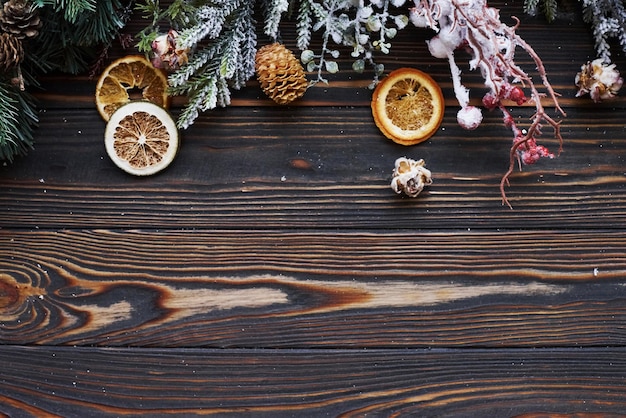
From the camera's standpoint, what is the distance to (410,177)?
0.98 meters

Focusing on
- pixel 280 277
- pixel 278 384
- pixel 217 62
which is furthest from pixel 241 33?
pixel 278 384

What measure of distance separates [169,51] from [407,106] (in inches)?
15.3

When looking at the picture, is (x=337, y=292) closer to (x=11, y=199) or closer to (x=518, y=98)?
(x=518, y=98)

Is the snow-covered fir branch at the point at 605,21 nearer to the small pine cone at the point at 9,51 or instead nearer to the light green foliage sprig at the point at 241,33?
the light green foliage sprig at the point at 241,33

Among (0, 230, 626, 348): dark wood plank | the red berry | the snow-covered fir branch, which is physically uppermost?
the snow-covered fir branch

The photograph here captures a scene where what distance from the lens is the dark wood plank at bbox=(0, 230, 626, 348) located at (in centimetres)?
102

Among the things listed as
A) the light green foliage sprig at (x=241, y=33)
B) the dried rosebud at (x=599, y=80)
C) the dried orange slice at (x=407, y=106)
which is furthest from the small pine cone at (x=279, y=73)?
the dried rosebud at (x=599, y=80)

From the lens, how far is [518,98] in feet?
3.13

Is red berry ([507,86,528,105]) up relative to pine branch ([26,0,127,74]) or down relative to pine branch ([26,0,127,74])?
down

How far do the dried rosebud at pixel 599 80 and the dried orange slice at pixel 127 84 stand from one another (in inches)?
27.1

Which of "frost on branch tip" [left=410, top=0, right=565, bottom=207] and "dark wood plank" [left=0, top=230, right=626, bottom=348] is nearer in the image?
"frost on branch tip" [left=410, top=0, right=565, bottom=207]

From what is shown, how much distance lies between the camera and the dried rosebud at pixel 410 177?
0.99m

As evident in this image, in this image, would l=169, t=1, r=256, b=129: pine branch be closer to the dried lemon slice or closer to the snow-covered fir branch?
the dried lemon slice

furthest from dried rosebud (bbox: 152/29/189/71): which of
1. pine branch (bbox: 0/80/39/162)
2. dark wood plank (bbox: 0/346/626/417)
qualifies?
dark wood plank (bbox: 0/346/626/417)
